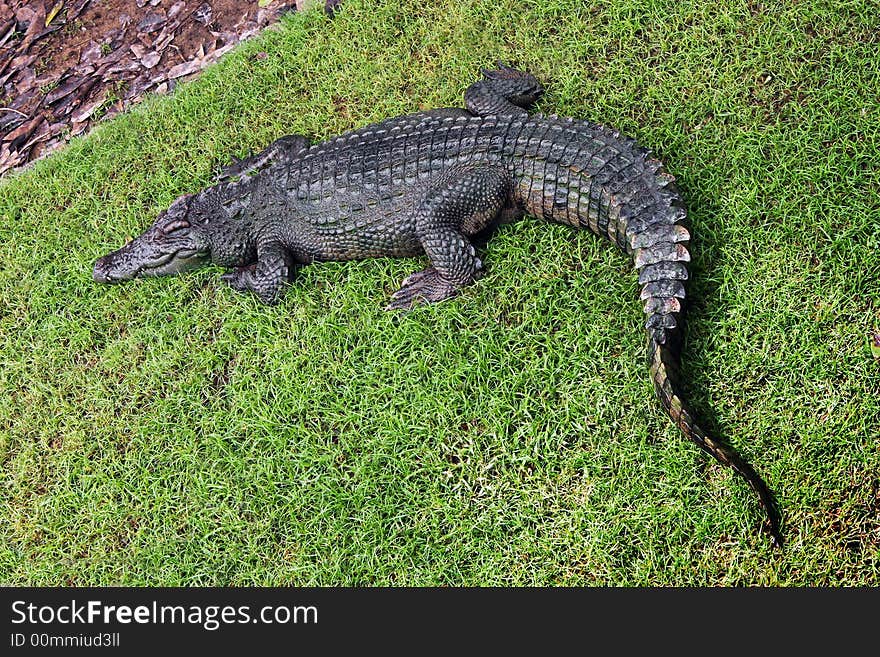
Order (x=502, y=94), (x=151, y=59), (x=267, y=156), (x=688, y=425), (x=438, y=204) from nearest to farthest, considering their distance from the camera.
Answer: (x=688, y=425), (x=438, y=204), (x=502, y=94), (x=267, y=156), (x=151, y=59)

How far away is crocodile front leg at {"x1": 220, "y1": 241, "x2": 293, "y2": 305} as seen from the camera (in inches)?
157

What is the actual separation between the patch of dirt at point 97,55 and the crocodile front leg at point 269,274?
2.17 metres

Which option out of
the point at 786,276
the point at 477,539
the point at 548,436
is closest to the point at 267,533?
the point at 477,539

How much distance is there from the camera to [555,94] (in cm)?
438

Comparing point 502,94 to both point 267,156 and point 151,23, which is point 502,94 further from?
point 151,23

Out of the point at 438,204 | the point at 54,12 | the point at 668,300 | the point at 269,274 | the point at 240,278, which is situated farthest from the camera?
the point at 54,12

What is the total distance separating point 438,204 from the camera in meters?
3.77

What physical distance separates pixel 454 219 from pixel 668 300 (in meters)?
1.17

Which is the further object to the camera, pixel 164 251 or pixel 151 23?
pixel 151 23

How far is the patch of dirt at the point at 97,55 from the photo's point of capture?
555cm

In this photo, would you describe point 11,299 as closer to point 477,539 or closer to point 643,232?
point 477,539

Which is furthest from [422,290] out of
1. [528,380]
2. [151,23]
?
[151,23]

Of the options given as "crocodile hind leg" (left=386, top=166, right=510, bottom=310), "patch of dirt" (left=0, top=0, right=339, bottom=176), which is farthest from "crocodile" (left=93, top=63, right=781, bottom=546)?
"patch of dirt" (left=0, top=0, right=339, bottom=176)

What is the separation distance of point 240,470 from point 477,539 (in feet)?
3.98
